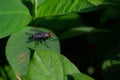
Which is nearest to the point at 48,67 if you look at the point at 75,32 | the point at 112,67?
the point at 112,67

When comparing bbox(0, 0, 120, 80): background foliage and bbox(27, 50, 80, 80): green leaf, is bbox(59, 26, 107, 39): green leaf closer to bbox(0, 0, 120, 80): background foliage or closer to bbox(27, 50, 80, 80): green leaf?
bbox(0, 0, 120, 80): background foliage

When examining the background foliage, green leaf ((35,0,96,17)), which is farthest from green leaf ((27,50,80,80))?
green leaf ((35,0,96,17))

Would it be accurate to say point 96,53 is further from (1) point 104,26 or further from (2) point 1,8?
(2) point 1,8

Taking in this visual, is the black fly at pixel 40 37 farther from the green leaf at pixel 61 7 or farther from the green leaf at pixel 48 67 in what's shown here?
the green leaf at pixel 48 67

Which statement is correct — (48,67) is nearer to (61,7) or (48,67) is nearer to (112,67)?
(61,7)

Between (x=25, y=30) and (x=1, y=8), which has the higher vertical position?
(x=1, y=8)

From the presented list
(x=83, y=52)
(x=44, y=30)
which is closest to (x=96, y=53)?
(x=83, y=52)

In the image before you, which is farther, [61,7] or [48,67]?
[61,7]
